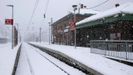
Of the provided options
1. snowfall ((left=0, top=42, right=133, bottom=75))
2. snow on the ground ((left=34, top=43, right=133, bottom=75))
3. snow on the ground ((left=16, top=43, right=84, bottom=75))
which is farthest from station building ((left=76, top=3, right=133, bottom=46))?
snow on the ground ((left=34, top=43, right=133, bottom=75))

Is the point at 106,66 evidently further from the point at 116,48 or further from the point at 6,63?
the point at 6,63

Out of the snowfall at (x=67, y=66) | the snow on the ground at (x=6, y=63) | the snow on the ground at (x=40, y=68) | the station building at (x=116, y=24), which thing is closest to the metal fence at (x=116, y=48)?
the snowfall at (x=67, y=66)

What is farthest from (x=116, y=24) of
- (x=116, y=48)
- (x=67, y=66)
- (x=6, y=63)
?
(x=6, y=63)

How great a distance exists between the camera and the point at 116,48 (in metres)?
17.0

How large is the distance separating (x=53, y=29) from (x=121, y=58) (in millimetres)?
73739

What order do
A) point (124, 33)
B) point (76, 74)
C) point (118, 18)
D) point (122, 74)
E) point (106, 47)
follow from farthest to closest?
point (124, 33), point (118, 18), point (106, 47), point (76, 74), point (122, 74)

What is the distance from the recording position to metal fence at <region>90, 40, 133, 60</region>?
50.1 ft

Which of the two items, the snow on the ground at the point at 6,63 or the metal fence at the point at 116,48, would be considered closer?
the snow on the ground at the point at 6,63

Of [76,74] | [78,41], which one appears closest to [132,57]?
[76,74]

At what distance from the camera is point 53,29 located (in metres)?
89.1

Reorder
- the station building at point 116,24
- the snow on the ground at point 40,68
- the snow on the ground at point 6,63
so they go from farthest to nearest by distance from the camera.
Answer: the station building at point 116,24, the snow on the ground at point 40,68, the snow on the ground at point 6,63

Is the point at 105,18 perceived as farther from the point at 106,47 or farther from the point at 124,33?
the point at 106,47

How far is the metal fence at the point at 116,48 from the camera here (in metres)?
15.3

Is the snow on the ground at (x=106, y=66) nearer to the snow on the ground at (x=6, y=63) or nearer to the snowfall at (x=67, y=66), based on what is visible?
the snowfall at (x=67, y=66)
